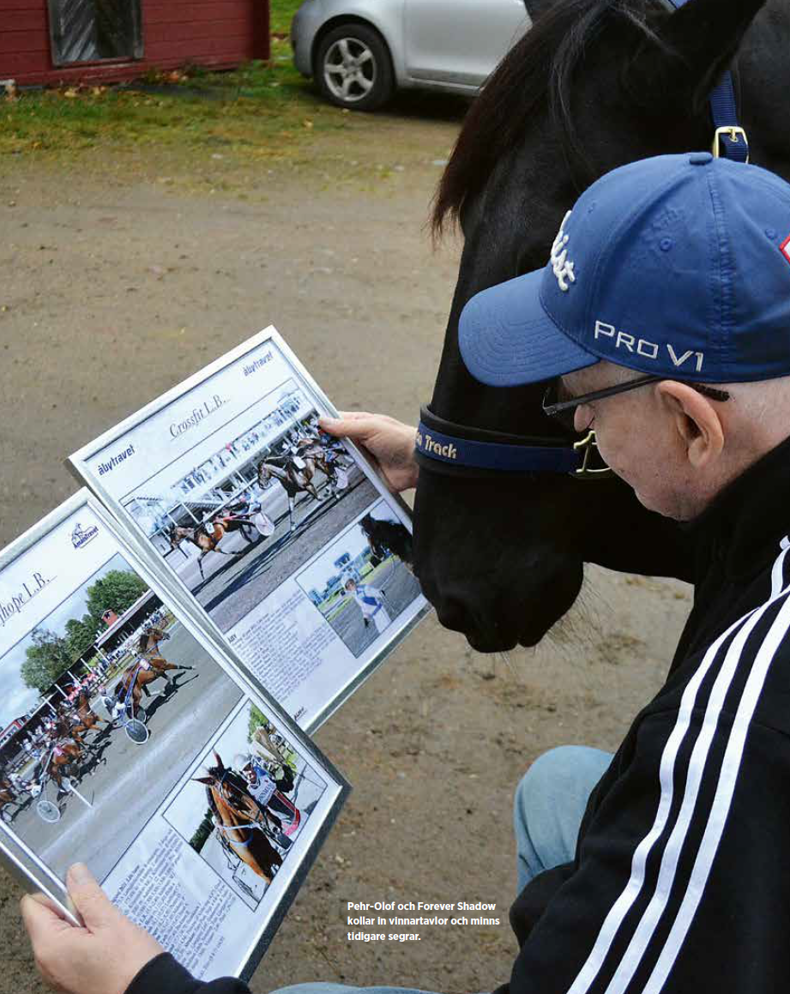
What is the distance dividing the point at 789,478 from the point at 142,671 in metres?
0.93

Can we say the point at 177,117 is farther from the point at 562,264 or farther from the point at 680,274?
the point at 680,274

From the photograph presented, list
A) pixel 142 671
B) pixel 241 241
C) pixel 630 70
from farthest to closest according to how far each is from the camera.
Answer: pixel 241 241 → pixel 630 70 → pixel 142 671

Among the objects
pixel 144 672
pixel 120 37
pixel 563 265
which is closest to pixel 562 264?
pixel 563 265

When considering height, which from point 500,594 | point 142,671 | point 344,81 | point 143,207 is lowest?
point 344,81

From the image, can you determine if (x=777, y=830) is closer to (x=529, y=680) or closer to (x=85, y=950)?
(x=85, y=950)

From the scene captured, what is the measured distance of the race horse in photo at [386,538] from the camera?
222cm

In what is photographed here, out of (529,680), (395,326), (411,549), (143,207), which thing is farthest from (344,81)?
(411,549)

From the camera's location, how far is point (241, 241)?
6820 millimetres

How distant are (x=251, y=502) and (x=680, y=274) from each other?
1.00m

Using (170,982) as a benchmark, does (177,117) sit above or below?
below

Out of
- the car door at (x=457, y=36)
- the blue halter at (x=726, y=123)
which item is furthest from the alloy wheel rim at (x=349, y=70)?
the blue halter at (x=726, y=123)

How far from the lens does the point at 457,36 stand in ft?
31.1

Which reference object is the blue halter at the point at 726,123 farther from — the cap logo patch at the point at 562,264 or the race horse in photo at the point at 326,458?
the race horse in photo at the point at 326,458

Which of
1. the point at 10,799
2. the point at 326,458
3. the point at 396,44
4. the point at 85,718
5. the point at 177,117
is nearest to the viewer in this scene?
the point at 10,799
